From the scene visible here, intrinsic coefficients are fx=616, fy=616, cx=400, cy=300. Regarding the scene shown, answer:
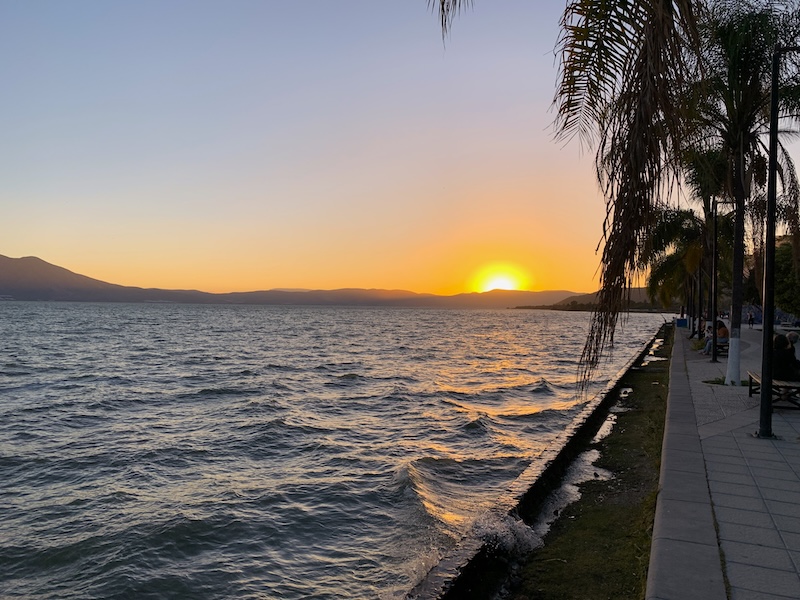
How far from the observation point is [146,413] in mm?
15289

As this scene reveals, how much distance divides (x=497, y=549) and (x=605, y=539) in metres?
1.02

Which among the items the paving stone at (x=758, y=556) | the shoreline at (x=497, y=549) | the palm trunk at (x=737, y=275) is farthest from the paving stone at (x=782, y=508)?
the palm trunk at (x=737, y=275)

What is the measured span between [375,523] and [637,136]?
643 cm

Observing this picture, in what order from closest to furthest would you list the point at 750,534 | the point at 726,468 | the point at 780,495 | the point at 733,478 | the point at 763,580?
the point at 763,580, the point at 750,534, the point at 780,495, the point at 733,478, the point at 726,468

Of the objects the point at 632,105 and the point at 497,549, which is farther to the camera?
the point at 497,549

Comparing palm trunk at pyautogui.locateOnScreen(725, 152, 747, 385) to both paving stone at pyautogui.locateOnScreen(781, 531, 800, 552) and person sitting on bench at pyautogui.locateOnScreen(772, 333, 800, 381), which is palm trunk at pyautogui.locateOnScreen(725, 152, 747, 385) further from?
paving stone at pyautogui.locateOnScreen(781, 531, 800, 552)

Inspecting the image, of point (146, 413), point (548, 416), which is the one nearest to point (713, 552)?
point (548, 416)

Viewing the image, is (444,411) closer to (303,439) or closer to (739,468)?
(303,439)

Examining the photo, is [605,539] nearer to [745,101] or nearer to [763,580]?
[763,580]

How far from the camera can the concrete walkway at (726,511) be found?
4.10 metres

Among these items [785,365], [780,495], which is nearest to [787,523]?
[780,495]

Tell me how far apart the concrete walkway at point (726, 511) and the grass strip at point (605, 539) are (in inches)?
8.9

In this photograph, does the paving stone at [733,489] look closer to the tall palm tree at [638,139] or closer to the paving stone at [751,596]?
the paving stone at [751,596]

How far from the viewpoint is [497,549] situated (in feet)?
18.2
